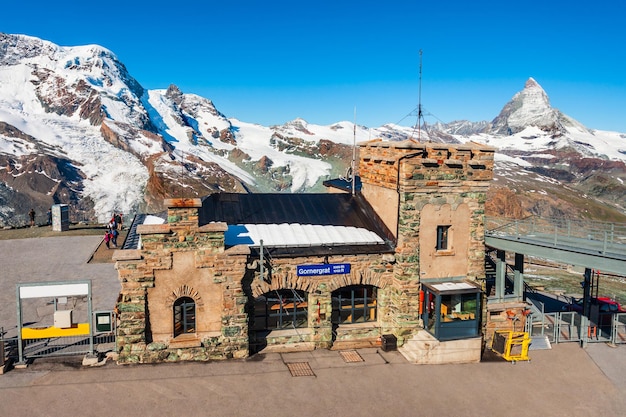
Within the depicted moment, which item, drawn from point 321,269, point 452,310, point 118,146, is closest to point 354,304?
point 321,269

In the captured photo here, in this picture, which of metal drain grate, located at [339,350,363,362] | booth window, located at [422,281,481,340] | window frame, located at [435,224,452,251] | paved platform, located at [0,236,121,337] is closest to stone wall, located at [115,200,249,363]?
metal drain grate, located at [339,350,363,362]

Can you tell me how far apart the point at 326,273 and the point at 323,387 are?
3.75 m

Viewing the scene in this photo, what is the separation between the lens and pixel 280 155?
443 feet

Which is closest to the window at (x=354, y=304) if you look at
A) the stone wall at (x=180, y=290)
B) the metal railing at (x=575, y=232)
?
the stone wall at (x=180, y=290)

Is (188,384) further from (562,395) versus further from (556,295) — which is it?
(556,295)

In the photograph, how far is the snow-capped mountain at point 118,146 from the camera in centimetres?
8400

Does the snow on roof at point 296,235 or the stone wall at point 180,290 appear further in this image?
the snow on roof at point 296,235

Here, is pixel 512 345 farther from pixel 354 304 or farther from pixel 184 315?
pixel 184 315

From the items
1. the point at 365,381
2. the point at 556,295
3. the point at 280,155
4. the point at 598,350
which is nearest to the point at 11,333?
the point at 365,381

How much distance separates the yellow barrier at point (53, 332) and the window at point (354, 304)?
8.13 metres

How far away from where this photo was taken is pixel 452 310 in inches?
674

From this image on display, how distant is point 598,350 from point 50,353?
18916 mm

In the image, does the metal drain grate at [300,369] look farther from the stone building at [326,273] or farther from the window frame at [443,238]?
the window frame at [443,238]

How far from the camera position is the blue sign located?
16.6 m
